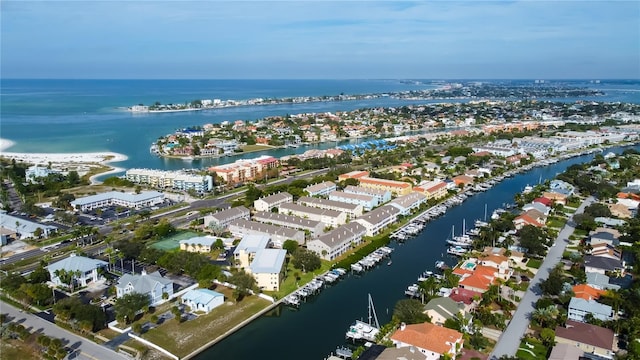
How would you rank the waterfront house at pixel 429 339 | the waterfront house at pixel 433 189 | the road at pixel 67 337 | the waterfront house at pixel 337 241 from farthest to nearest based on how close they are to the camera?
1. the waterfront house at pixel 433 189
2. the waterfront house at pixel 337 241
3. the road at pixel 67 337
4. the waterfront house at pixel 429 339

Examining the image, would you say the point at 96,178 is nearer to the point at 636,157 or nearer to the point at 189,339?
the point at 189,339

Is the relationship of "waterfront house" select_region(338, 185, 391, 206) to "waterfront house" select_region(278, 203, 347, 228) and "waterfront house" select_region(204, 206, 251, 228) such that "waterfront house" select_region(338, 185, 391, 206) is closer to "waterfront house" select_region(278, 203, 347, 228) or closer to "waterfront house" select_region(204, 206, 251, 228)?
"waterfront house" select_region(278, 203, 347, 228)

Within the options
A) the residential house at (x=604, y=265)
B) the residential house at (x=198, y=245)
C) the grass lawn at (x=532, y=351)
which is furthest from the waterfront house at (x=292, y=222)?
the residential house at (x=604, y=265)

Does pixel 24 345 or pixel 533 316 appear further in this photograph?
pixel 533 316

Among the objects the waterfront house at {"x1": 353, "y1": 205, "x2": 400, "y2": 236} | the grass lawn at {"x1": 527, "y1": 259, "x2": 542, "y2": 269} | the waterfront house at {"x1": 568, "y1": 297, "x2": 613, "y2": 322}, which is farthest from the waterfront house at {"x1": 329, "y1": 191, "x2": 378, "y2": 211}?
the waterfront house at {"x1": 568, "y1": 297, "x2": 613, "y2": 322}

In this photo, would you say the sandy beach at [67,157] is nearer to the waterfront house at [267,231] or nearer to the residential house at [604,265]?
the waterfront house at [267,231]

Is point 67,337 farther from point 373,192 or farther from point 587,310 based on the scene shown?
point 373,192

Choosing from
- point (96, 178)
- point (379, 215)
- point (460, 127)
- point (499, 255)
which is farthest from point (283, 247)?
point (460, 127)
